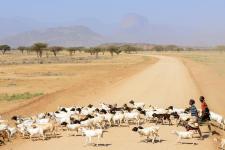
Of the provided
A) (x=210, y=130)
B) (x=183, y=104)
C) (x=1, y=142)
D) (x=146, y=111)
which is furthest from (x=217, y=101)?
(x=1, y=142)

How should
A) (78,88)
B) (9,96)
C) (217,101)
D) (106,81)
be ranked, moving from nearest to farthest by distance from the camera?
(217,101) → (9,96) → (78,88) → (106,81)

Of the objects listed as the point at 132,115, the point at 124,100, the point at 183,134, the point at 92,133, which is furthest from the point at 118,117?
the point at 124,100

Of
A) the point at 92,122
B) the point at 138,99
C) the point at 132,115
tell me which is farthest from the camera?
the point at 138,99

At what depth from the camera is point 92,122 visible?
1839 centimetres

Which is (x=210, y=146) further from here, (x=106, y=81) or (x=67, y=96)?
(x=106, y=81)

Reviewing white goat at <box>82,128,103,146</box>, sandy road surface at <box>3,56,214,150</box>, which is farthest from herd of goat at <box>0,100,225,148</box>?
sandy road surface at <box>3,56,214,150</box>

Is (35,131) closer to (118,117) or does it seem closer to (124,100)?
(118,117)

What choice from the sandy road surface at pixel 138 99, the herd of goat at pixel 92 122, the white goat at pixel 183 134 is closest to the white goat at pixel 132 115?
the herd of goat at pixel 92 122

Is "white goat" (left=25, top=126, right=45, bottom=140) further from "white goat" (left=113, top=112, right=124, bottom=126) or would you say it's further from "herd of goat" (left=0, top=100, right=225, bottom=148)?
"white goat" (left=113, top=112, right=124, bottom=126)

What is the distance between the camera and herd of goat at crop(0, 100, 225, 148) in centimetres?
1644

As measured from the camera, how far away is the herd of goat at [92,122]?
647 inches

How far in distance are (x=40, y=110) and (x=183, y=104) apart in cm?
790

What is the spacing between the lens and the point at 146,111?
20.6 metres

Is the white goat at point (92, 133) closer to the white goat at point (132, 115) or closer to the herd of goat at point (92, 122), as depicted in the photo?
the herd of goat at point (92, 122)
